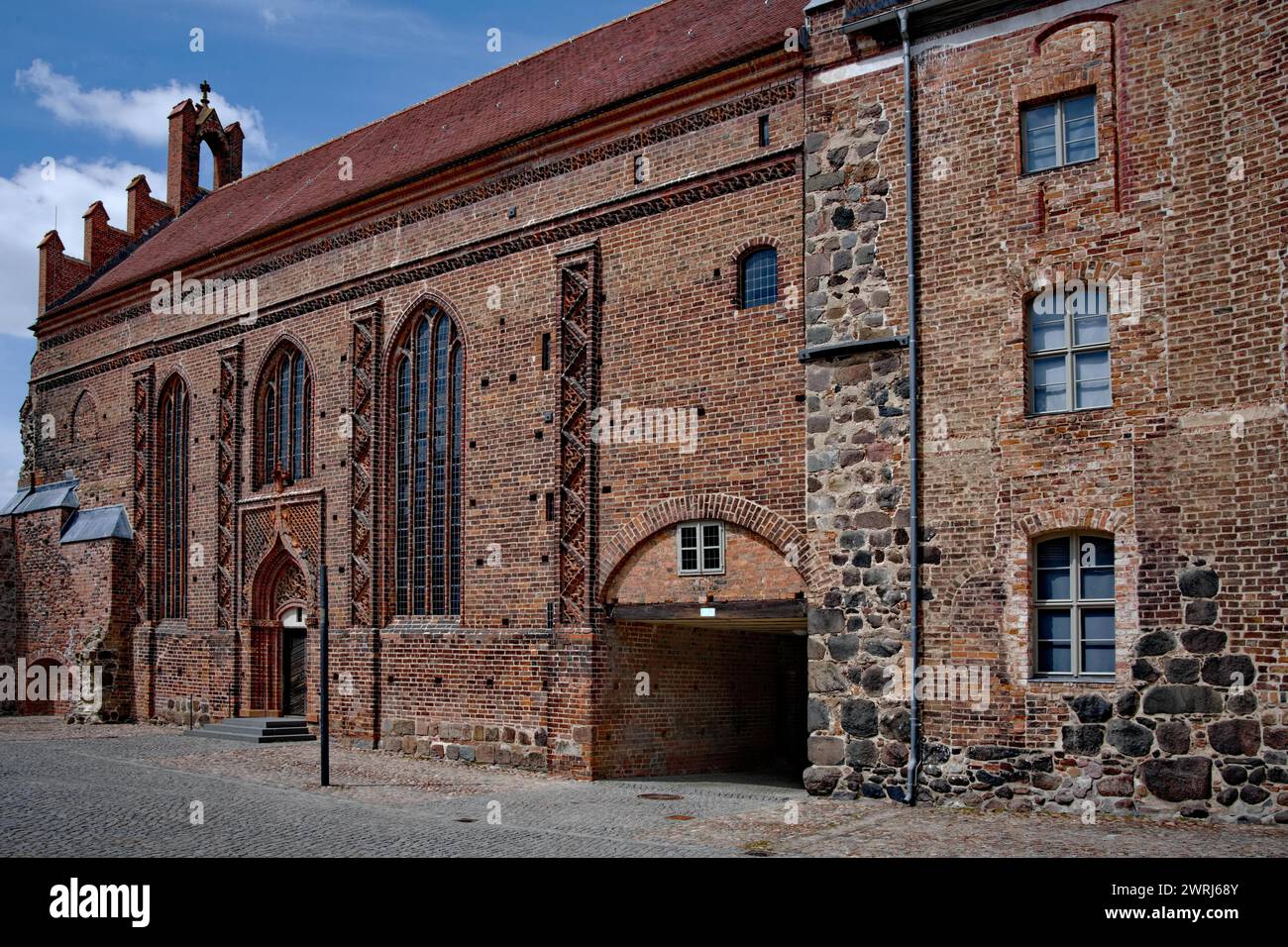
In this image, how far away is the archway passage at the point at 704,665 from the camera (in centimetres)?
1633

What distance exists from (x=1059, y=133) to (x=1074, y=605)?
525 cm

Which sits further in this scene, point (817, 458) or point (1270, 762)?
point (817, 458)

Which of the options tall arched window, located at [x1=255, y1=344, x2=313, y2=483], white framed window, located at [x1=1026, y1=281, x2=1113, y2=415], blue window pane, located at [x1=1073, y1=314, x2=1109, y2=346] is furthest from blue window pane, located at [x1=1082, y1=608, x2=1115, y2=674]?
tall arched window, located at [x1=255, y1=344, x2=313, y2=483]

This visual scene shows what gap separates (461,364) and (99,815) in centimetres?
937

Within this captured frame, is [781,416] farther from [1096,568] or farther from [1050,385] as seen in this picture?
[1096,568]

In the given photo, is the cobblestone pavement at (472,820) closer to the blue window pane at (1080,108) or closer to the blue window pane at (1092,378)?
the blue window pane at (1092,378)

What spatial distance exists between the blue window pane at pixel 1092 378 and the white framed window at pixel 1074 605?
1.45 meters

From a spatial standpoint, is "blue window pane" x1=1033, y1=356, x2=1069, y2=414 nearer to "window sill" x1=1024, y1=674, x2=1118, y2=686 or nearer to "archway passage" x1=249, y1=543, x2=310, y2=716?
"window sill" x1=1024, y1=674, x2=1118, y2=686

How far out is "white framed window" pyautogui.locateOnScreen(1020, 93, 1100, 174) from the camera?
13.8m

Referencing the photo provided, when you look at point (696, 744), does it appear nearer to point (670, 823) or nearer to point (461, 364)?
point (670, 823)

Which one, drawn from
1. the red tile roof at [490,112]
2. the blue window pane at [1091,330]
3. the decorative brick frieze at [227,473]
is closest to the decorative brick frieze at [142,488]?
the red tile roof at [490,112]

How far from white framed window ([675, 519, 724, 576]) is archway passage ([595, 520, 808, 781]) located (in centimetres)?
5

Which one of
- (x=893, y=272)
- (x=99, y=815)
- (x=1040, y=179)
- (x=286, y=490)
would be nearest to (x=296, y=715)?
(x=286, y=490)

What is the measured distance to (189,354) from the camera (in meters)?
26.3
